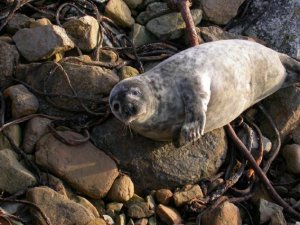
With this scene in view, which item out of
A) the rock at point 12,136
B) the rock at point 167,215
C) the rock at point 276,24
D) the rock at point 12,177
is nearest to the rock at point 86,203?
the rock at point 12,177

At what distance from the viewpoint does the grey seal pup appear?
184 inches

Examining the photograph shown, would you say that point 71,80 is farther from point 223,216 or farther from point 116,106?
point 223,216

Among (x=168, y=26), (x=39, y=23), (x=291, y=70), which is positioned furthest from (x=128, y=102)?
(x=291, y=70)

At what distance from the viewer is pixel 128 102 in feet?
14.9

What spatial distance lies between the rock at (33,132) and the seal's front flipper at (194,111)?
1089 millimetres

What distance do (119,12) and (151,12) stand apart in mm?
354

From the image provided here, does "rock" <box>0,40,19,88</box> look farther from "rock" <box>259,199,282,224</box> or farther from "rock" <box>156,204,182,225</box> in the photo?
"rock" <box>259,199,282,224</box>

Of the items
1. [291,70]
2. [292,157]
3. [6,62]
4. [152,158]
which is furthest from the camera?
[291,70]

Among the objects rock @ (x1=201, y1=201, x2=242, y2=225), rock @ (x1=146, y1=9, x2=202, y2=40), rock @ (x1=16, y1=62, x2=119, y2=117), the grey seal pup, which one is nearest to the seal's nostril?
the grey seal pup

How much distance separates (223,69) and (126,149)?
1.05m

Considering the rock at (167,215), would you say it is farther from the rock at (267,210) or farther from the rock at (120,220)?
the rock at (267,210)

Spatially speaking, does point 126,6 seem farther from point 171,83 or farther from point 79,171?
point 79,171

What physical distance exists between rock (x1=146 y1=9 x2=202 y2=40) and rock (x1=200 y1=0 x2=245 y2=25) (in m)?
0.19

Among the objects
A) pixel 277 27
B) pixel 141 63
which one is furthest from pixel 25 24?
pixel 277 27
